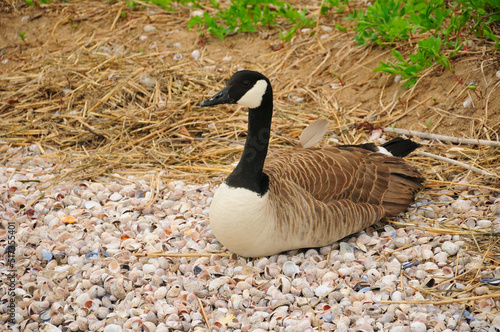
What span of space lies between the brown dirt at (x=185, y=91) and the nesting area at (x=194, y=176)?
0.02 metres

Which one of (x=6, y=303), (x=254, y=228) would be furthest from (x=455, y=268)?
(x=6, y=303)

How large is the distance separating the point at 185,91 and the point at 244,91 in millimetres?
2269

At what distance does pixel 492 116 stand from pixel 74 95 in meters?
3.99

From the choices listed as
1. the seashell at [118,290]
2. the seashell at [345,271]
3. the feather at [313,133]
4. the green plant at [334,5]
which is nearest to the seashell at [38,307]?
the seashell at [118,290]

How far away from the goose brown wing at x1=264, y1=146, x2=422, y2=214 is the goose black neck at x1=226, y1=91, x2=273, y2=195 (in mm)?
215

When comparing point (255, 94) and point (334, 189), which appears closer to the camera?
point (255, 94)

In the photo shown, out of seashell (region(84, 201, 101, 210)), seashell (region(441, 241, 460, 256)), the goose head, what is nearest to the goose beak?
the goose head

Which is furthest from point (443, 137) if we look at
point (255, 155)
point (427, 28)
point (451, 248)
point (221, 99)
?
point (221, 99)

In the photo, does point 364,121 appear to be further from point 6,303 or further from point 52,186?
point 6,303

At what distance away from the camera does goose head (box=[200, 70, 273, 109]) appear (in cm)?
311

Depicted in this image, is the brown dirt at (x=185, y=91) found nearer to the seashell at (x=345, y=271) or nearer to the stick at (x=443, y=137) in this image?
the stick at (x=443, y=137)

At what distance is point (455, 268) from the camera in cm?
312

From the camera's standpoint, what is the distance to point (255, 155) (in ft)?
10.5

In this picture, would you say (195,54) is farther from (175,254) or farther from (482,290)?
(482,290)
